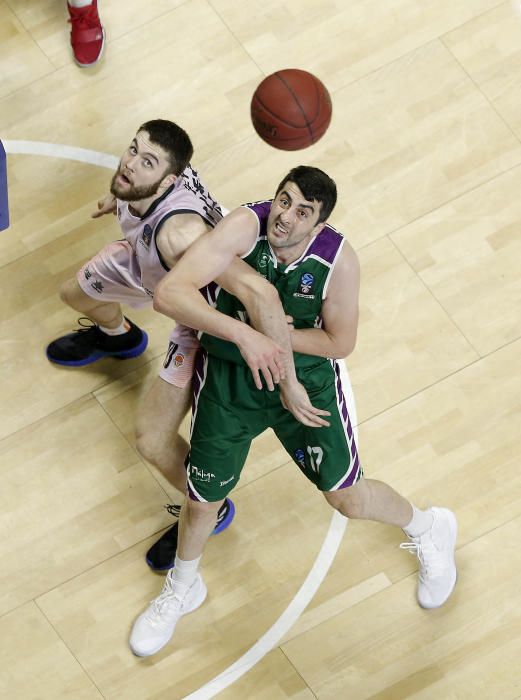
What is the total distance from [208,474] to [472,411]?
5.02 feet

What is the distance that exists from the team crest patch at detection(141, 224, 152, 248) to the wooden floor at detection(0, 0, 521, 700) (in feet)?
3.62

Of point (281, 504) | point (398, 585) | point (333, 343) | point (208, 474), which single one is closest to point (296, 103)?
point (333, 343)

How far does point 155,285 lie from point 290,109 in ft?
2.96

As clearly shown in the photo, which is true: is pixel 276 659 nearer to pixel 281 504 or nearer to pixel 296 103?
pixel 281 504

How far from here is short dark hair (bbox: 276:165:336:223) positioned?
4062mm

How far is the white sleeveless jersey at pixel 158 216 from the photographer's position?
4.41 meters

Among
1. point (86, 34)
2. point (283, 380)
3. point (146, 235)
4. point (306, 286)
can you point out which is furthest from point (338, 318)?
point (86, 34)

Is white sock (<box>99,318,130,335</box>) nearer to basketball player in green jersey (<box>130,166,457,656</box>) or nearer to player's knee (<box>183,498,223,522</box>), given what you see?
basketball player in green jersey (<box>130,166,457,656</box>)

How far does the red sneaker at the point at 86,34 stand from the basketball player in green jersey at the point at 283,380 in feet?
6.90

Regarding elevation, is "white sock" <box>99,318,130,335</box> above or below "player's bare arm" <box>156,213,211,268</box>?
below

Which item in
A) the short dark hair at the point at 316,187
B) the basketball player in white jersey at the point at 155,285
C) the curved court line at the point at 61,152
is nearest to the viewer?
the short dark hair at the point at 316,187

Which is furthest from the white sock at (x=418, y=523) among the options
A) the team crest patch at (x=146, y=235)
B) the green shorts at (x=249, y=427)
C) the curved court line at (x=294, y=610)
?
the team crest patch at (x=146, y=235)

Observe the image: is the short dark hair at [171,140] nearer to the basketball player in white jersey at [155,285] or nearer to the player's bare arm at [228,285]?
the basketball player in white jersey at [155,285]

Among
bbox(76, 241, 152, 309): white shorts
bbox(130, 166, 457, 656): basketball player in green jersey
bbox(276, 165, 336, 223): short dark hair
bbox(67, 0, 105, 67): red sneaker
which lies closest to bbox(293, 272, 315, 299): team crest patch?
bbox(130, 166, 457, 656): basketball player in green jersey
